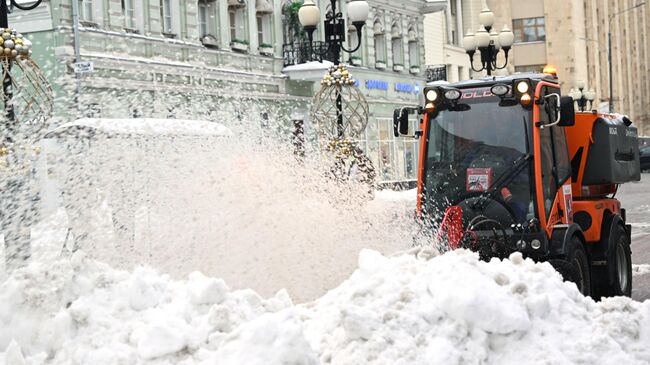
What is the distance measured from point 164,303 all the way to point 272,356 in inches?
46.1

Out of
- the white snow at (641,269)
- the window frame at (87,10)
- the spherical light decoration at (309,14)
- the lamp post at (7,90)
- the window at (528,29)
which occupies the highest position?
the window at (528,29)

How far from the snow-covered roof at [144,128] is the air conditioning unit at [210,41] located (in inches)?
473

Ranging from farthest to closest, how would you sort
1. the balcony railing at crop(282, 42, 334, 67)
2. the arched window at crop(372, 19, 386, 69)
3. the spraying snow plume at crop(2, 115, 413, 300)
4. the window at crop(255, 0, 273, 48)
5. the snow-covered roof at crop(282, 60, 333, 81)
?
the arched window at crop(372, 19, 386, 69)
the balcony railing at crop(282, 42, 334, 67)
the snow-covered roof at crop(282, 60, 333, 81)
the window at crop(255, 0, 273, 48)
the spraying snow plume at crop(2, 115, 413, 300)

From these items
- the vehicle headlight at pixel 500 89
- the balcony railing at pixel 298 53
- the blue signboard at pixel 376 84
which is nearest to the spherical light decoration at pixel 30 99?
the vehicle headlight at pixel 500 89

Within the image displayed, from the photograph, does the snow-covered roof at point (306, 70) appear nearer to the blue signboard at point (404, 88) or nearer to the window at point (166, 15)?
the window at point (166, 15)

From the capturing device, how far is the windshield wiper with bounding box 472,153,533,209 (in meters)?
9.48

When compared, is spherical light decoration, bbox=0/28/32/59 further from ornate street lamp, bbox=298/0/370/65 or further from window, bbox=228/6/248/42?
window, bbox=228/6/248/42

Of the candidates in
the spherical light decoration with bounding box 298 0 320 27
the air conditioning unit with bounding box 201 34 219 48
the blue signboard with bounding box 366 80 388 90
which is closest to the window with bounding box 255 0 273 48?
the air conditioning unit with bounding box 201 34 219 48

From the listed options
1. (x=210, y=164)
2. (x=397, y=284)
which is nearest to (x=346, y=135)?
(x=210, y=164)

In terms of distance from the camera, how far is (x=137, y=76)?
27.0 metres

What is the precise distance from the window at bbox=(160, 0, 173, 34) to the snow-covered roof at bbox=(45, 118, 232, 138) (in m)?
10.9

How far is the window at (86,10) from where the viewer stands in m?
26.0

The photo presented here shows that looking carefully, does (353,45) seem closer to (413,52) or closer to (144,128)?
(413,52)

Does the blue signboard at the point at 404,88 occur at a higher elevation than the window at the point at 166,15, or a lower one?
lower
